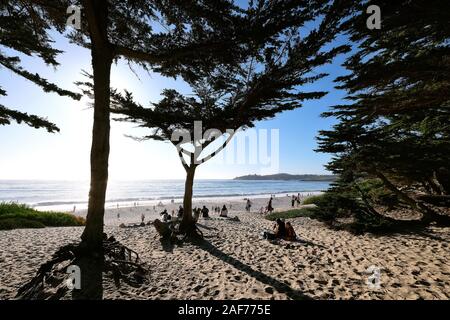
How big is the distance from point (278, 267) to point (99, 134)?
5392 millimetres

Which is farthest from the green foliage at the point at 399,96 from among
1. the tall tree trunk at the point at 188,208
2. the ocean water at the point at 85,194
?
the ocean water at the point at 85,194

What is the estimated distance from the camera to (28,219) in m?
16.1

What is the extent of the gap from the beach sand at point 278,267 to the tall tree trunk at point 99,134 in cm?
127

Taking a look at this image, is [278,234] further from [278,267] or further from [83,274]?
[83,274]

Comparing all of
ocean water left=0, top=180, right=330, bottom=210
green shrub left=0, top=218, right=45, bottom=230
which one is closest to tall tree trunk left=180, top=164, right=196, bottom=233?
green shrub left=0, top=218, right=45, bottom=230

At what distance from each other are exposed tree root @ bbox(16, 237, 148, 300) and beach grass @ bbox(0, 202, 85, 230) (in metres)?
11.6

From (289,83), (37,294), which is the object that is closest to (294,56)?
(289,83)

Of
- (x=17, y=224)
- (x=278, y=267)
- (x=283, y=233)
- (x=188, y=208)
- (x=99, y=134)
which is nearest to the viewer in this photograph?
(x=99, y=134)

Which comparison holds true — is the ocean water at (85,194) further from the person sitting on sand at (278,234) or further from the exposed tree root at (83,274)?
the exposed tree root at (83,274)

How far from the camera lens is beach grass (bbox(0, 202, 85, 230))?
47.0ft

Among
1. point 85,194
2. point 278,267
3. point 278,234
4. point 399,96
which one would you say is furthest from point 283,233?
point 85,194

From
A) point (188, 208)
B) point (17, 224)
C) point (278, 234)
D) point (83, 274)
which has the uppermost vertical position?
point (188, 208)

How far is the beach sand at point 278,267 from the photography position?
4.84 meters
